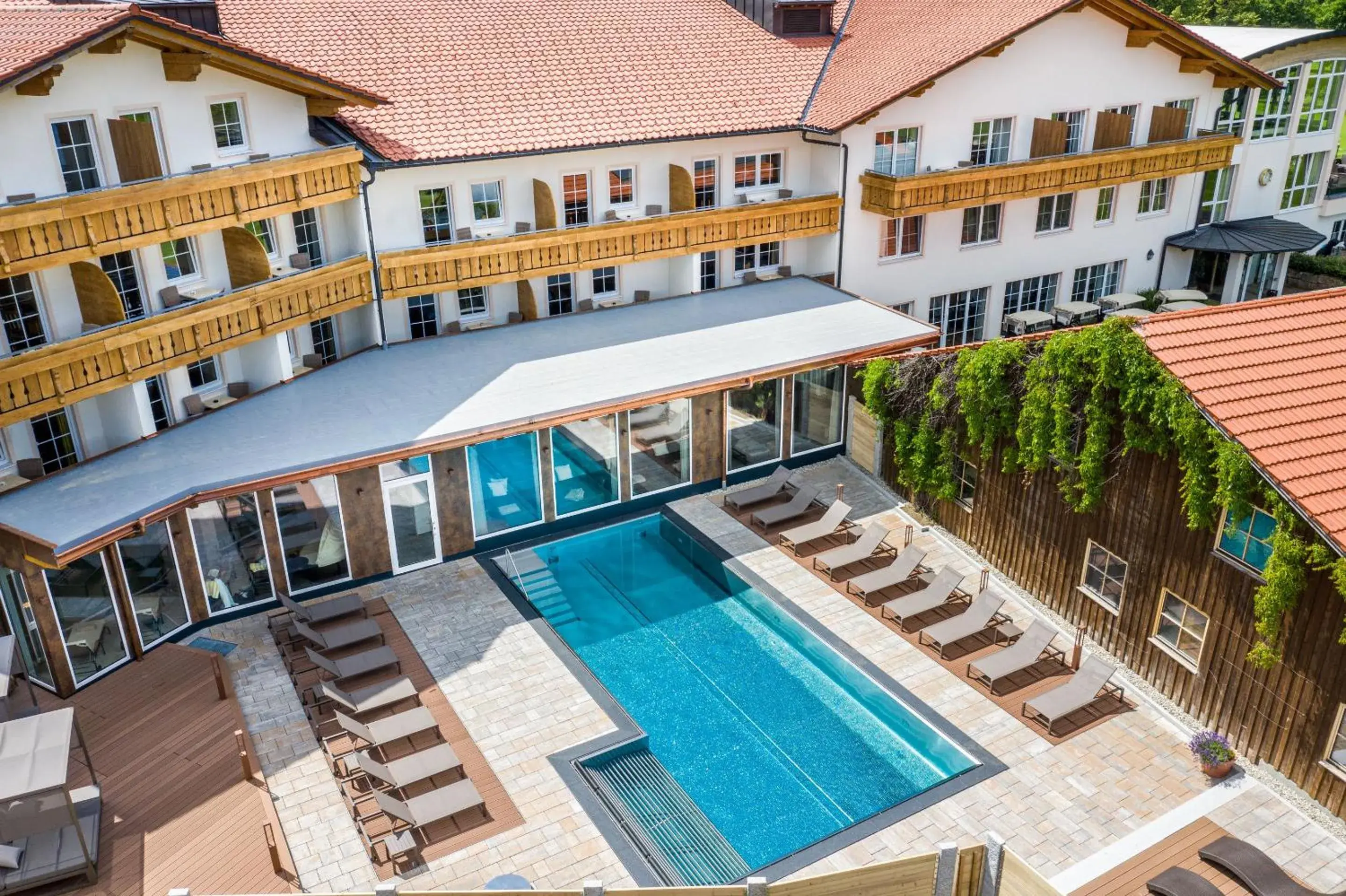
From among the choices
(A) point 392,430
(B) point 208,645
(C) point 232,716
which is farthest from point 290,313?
(C) point 232,716

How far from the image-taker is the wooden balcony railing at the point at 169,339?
16.9 m

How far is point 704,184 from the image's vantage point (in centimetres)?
2702

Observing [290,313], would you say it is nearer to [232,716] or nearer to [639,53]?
[232,716]

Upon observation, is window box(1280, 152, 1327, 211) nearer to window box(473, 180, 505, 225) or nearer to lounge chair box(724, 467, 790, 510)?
lounge chair box(724, 467, 790, 510)

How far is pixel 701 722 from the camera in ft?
57.3

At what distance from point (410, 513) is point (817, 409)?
33.6 ft

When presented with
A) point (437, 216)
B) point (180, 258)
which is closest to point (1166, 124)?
point (437, 216)

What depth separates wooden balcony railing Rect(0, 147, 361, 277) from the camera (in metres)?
16.5

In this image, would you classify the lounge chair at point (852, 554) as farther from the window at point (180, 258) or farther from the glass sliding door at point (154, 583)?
the window at point (180, 258)

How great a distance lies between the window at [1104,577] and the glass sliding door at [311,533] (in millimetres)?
14108

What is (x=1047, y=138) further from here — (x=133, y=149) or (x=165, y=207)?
(x=133, y=149)

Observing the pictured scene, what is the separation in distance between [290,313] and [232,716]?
26.6ft

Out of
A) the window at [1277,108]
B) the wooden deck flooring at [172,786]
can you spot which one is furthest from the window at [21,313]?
the window at [1277,108]

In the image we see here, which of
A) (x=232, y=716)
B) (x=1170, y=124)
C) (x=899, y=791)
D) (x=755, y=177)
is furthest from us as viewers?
(x=1170, y=124)
